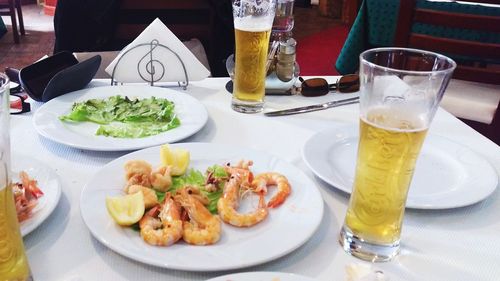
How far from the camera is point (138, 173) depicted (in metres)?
0.78

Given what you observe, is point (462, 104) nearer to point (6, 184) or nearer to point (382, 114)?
point (382, 114)

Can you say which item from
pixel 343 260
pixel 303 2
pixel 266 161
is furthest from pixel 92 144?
pixel 303 2

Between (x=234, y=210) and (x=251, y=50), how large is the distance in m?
0.49

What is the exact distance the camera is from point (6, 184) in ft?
1.86

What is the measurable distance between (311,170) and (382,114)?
25cm

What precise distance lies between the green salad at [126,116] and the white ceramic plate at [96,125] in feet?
0.06

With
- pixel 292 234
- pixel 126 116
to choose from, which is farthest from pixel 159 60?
pixel 292 234

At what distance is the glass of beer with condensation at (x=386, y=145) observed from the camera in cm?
64

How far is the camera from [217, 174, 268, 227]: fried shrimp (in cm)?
71

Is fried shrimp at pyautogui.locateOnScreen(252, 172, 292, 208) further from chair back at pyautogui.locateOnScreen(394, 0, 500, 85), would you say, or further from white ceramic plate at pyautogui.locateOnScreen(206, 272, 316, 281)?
chair back at pyautogui.locateOnScreen(394, 0, 500, 85)

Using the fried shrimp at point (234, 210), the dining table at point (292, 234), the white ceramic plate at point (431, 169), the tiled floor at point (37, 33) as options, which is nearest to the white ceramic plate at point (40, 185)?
the dining table at point (292, 234)

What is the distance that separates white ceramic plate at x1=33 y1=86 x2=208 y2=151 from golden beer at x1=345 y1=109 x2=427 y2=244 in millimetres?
437

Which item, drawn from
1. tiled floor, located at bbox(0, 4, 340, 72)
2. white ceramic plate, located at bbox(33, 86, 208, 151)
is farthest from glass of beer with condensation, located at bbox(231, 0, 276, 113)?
tiled floor, located at bbox(0, 4, 340, 72)

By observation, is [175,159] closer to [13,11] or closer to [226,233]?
[226,233]
